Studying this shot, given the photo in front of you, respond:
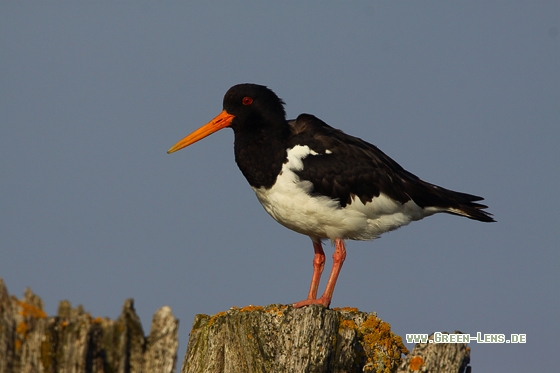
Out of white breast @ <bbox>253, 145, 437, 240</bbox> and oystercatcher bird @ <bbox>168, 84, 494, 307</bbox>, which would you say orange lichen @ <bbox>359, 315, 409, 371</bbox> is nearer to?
oystercatcher bird @ <bbox>168, 84, 494, 307</bbox>

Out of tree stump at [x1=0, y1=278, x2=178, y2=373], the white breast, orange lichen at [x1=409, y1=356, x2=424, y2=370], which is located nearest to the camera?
tree stump at [x1=0, y1=278, x2=178, y2=373]

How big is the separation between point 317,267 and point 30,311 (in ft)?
22.2

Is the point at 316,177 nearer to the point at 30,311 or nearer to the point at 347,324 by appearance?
the point at 347,324

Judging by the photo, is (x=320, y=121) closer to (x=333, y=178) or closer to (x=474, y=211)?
(x=333, y=178)

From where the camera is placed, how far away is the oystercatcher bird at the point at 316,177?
9797 millimetres

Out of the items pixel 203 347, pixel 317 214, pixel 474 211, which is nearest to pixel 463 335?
pixel 203 347

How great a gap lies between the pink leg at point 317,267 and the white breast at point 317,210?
1.38 feet

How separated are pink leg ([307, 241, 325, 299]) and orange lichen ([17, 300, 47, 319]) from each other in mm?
6471

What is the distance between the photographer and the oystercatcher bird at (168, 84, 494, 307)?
9797 mm

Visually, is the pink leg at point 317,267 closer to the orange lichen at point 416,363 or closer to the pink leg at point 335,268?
the pink leg at point 335,268

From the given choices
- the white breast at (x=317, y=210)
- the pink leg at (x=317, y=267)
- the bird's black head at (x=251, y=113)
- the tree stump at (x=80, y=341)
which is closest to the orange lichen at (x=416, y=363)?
the tree stump at (x=80, y=341)

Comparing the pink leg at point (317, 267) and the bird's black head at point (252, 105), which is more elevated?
the bird's black head at point (252, 105)

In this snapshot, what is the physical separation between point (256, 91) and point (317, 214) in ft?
6.65

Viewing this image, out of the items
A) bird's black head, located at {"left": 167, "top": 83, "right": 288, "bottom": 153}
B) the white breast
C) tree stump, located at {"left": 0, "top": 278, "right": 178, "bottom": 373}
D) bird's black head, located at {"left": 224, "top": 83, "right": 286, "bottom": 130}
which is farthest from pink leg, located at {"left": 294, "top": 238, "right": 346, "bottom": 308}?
tree stump, located at {"left": 0, "top": 278, "right": 178, "bottom": 373}
